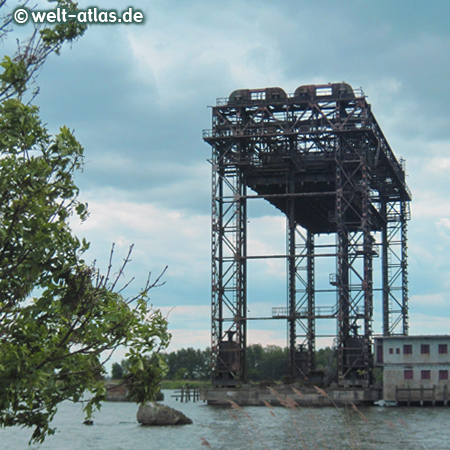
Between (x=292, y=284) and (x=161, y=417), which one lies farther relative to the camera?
(x=292, y=284)

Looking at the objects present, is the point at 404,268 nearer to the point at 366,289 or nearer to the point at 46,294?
the point at 366,289

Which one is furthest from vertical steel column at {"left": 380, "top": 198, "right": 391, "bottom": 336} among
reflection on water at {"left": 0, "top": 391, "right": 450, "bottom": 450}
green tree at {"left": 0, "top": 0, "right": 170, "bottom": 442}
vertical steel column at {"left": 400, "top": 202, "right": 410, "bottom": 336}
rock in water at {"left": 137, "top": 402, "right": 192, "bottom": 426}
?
green tree at {"left": 0, "top": 0, "right": 170, "bottom": 442}

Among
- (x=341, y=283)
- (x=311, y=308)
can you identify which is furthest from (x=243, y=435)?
(x=311, y=308)

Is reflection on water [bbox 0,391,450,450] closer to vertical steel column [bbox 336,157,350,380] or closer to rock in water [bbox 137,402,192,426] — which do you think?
rock in water [bbox 137,402,192,426]

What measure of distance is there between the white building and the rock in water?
82.9 ft

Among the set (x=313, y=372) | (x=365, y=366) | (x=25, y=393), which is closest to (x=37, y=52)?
(x=25, y=393)

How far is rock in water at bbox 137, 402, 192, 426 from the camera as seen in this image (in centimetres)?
5234

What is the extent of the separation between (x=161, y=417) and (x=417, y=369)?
28.7 meters

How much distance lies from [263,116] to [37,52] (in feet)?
212

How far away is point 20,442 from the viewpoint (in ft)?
147

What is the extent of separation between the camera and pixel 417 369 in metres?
72.3

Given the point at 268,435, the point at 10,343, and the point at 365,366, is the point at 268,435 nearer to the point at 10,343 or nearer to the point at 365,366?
the point at 365,366

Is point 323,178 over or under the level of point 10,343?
over

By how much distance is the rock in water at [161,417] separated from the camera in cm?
5234
